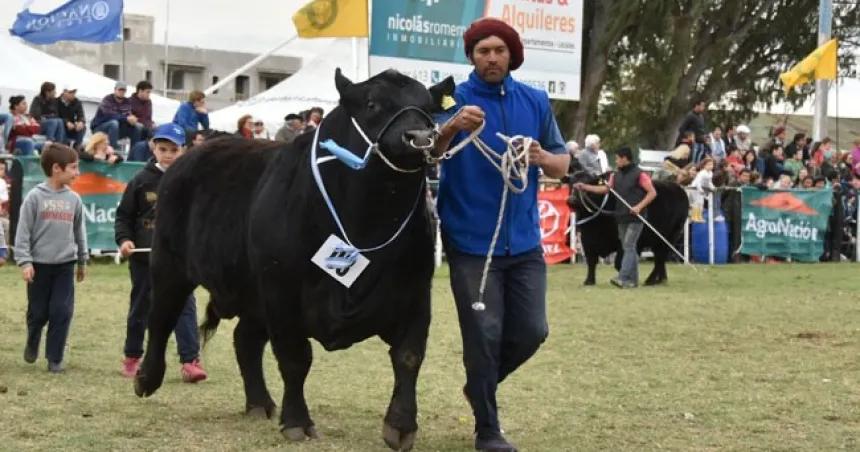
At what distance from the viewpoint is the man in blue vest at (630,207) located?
1803 centimetres

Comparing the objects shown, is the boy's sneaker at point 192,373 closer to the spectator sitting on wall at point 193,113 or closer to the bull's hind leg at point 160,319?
the bull's hind leg at point 160,319

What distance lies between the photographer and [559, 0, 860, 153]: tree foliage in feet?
113

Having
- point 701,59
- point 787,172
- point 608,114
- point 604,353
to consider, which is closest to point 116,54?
point 608,114

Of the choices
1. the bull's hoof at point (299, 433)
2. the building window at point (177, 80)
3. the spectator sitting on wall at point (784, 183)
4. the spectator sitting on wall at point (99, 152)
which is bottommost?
the bull's hoof at point (299, 433)

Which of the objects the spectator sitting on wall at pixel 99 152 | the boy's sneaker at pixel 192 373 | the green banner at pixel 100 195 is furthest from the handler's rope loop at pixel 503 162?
the spectator sitting on wall at pixel 99 152

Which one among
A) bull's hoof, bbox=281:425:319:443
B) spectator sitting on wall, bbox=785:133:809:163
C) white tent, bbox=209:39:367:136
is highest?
white tent, bbox=209:39:367:136

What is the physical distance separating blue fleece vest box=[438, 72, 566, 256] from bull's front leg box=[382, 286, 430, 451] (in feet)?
1.36

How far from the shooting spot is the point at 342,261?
6.64m

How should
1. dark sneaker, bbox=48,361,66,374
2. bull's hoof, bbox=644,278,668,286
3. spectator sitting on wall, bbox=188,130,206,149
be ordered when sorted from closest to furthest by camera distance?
1. spectator sitting on wall, bbox=188,130,206,149
2. dark sneaker, bbox=48,361,66,374
3. bull's hoof, bbox=644,278,668,286

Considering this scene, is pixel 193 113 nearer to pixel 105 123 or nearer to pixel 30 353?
pixel 105 123

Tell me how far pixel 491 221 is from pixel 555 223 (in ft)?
51.7

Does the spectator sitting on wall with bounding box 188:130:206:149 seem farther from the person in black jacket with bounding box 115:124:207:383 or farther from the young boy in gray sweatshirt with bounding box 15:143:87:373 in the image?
the young boy in gray sweatshirt with bounding box 15:143:87:373

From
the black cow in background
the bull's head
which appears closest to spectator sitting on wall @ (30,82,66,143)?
the black cow in background

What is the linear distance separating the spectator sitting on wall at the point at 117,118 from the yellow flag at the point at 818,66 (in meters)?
14.8
